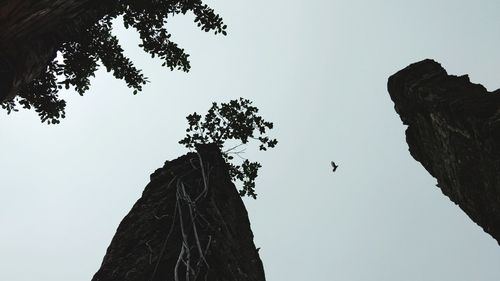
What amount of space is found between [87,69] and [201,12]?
2.75 m

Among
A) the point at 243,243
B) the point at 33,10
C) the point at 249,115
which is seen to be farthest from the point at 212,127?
the point at 33,10

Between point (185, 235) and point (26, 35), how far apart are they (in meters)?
2.50

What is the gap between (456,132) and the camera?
530 cm

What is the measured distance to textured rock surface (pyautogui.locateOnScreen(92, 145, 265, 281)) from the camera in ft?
10.9

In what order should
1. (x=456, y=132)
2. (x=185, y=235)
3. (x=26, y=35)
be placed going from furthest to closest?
1. (x=456, y=132)
2. (x=185, y=235)
3. (x=26, y=35)

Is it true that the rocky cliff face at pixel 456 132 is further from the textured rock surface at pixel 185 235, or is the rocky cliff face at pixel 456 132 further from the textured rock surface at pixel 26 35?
the textured rock surface at pixel 26 35

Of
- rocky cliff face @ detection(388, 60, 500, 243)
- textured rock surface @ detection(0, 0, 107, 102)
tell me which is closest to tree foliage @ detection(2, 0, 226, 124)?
textured rock surface @ detection(0, 0, 107, 102)

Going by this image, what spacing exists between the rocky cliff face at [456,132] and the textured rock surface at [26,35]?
5.08m

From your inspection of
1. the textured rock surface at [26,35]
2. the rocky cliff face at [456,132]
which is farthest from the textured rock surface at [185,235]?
the rocky cliff face at [456,132]

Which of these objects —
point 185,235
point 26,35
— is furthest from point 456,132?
point 26,35

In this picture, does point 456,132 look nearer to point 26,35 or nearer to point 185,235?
point 185,235

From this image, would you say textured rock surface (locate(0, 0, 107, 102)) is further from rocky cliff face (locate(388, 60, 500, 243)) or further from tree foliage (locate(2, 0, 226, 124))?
rocky cliff face (locate(388, 60, 500, 243))

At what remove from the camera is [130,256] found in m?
3.72

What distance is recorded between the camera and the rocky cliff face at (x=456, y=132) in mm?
4715
